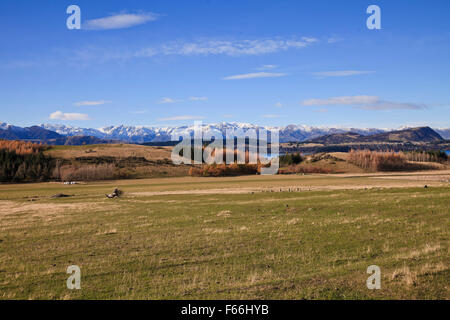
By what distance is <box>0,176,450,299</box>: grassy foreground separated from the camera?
38.9 ft

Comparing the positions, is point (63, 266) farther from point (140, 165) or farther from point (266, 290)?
point (140, 165)

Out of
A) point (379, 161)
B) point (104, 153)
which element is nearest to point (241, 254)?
point (379, 161)

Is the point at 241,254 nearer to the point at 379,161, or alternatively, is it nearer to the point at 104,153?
the point at 379,161

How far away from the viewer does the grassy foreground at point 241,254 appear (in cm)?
1186

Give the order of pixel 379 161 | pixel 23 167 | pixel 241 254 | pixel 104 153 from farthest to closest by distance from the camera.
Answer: pixel 104 153, pixel 379 161, pixel 23 167, pixel 241 254

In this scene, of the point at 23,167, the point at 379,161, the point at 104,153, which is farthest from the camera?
the point at 104,153

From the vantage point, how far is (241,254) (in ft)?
54.9

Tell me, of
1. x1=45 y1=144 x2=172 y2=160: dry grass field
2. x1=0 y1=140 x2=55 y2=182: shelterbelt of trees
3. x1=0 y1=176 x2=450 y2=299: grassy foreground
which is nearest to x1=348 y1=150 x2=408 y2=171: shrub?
x1=45 y1=144 x2=172 y2=160: dry grass field

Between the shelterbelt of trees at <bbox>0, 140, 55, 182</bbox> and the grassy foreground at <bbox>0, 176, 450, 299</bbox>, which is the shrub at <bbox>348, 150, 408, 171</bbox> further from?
the grassy foreground at <bbox>0, 176, 450, 299</bbox>

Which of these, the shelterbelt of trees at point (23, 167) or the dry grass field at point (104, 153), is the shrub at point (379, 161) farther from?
the shelterbelt of trees at point (23, 167)

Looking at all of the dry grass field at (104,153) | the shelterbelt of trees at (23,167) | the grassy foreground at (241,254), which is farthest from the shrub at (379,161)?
the grassy foreground at (241,254)
